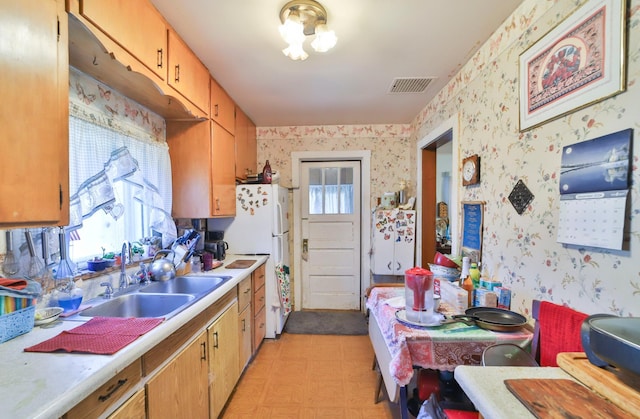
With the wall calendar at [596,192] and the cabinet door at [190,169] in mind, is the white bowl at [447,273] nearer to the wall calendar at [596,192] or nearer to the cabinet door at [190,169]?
the wall calendar at [596,192]

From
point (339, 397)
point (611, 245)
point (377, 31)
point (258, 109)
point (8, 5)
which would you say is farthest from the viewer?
point (258, 109)

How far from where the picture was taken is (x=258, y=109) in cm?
284

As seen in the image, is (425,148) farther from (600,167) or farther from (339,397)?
(339,397)

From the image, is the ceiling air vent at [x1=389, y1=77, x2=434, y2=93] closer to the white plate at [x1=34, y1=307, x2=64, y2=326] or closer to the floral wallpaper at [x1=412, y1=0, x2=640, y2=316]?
the floral wallpaper at [x1=412, y1=0, x2=640, y2=316]

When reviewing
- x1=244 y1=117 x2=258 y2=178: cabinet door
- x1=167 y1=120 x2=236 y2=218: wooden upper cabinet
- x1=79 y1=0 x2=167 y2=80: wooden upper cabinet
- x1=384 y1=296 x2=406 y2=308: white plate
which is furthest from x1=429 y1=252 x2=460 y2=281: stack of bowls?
x1=244 y1=117 x2=258 y2=178: cabinet door

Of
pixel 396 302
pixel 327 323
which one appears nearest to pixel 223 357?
pixel 396 302

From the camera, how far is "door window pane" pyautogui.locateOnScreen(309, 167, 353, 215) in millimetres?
3551

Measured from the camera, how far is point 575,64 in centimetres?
108

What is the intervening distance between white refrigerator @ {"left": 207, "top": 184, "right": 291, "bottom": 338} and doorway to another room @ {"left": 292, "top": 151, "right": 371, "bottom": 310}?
763 mm

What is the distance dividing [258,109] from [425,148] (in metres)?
1.78

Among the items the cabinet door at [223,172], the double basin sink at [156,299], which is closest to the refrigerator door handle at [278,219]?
the cabinet door at [223,172]

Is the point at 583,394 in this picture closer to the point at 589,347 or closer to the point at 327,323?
the point at 589,347

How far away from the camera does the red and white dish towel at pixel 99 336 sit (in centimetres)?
91

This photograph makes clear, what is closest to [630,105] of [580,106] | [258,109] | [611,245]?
[580,106]
